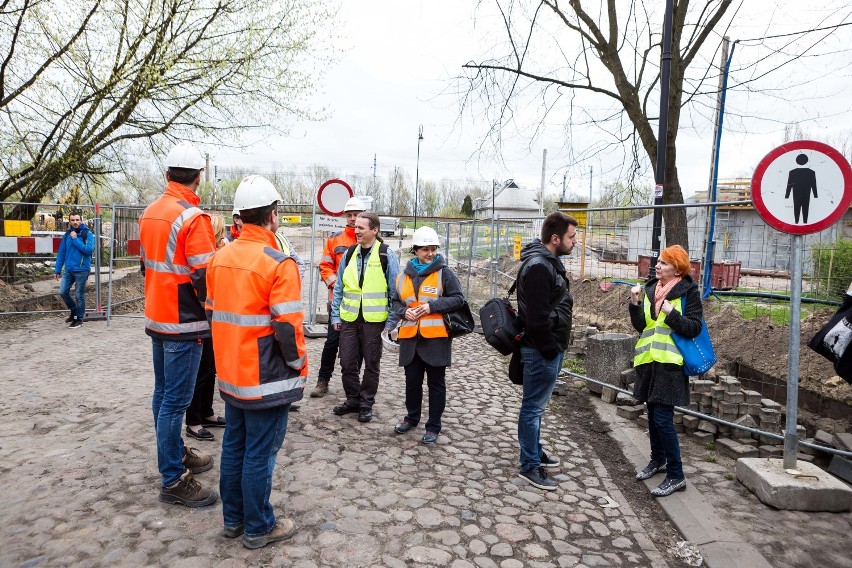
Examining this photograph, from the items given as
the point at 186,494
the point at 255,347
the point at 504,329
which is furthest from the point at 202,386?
the point at 504,329

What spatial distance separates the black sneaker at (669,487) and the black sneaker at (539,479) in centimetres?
74

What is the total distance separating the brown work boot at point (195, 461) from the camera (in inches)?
167

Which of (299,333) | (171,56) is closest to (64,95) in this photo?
(171,56)

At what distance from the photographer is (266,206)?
10.7ft

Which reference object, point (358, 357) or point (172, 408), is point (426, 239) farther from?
point (172, 408)

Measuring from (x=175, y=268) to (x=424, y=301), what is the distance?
213 centimetres

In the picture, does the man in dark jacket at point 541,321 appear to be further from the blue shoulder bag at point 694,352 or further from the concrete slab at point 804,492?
the concrete slab at point 804,492

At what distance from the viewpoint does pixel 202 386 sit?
16.7 feet

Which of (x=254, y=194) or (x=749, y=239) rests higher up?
(x=254, y=194)

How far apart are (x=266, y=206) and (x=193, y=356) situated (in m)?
1.29

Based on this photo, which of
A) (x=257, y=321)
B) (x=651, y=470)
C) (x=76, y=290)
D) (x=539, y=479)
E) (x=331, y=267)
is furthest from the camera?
(x=76, y=290)

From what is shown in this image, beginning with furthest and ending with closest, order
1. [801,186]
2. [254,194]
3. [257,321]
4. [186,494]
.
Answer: [801,186], [186,494], [254,194], [257,321]

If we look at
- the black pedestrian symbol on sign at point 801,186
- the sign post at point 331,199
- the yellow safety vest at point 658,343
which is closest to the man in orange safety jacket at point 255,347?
the yellow safety vest at point 658,343

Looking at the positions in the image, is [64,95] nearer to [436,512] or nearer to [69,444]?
[69,444]
